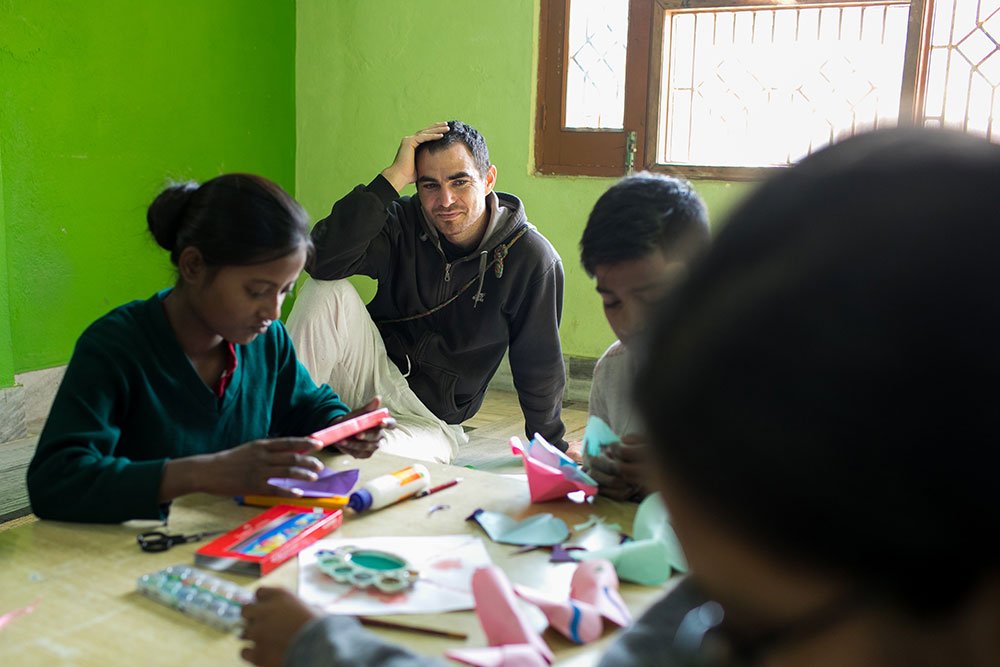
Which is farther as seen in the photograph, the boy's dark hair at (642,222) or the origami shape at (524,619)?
the boy's dark hair at (642,222)

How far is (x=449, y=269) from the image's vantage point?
2.96 meters

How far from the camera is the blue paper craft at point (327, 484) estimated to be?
1.50m

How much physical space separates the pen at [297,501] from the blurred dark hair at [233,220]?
40 centimetres

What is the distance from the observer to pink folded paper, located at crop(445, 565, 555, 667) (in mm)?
1008

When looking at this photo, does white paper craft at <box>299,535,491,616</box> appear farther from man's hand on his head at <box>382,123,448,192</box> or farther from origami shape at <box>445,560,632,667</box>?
man's hand on his head at <box>382,123,448,192</box>

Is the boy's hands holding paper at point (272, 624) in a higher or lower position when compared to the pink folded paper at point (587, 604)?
higher

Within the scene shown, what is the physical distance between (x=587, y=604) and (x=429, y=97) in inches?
164

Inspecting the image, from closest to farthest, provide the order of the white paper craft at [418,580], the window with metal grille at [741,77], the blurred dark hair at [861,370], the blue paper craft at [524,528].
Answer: the blurred dark hair at [861,370], the white paper craft at [418,580], the blue paper craft at [524,528], the window with metal grille at [741,77]

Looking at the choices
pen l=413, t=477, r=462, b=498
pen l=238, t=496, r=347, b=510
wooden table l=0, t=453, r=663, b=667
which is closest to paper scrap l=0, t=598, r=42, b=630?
wooden table l=0, t=453, r=663, b=667

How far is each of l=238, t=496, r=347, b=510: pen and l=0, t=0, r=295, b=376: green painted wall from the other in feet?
8.17

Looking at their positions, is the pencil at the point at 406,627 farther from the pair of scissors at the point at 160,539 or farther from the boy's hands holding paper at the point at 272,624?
the pair of scissors at the point at 160,539

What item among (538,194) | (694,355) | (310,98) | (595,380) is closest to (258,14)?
(310,98)

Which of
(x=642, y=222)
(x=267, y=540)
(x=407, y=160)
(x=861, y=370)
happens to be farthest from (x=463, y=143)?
(x=861, y=370)

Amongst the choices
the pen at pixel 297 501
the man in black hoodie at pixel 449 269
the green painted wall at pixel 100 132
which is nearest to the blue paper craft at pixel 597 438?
the pen at pixel 297 501
